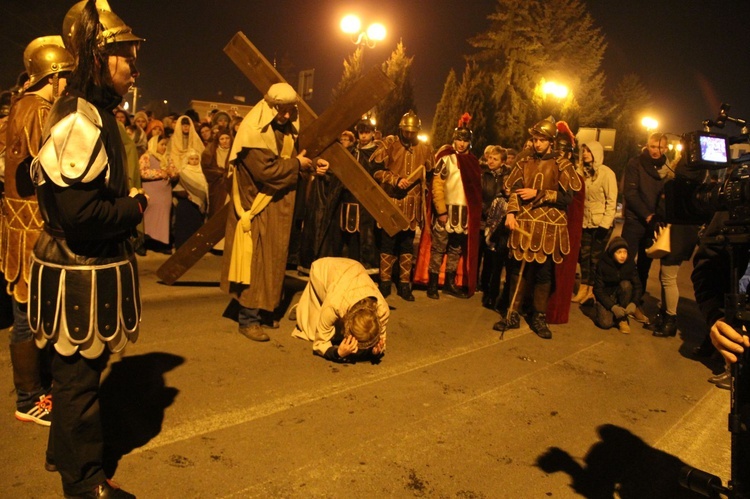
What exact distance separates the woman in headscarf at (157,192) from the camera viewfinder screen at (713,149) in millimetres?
7296

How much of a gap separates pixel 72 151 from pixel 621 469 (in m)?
3.34

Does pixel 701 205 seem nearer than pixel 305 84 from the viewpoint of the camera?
Yes

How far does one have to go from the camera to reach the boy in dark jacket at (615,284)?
22.3ft

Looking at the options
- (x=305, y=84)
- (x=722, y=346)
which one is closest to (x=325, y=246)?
(x=305, y=84)

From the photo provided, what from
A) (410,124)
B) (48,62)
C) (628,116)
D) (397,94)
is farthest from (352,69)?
(628,116)

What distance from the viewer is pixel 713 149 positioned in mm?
2586

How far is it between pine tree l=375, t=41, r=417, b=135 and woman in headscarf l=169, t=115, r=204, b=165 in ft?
48.1

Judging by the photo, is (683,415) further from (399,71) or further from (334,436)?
(399,71)

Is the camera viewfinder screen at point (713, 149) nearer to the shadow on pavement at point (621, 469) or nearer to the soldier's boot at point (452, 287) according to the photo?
the shadow on pavement at point (621, 469)

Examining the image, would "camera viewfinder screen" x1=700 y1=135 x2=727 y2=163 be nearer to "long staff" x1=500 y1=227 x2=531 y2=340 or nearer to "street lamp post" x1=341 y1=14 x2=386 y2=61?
"long staff" x1=500 y1=227 x2=531 y2=340

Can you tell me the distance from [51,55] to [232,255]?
211cm

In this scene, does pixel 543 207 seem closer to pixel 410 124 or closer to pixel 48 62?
pixel 410 124

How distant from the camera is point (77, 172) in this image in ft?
7.61

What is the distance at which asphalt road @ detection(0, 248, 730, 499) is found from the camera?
3037 millimetres
